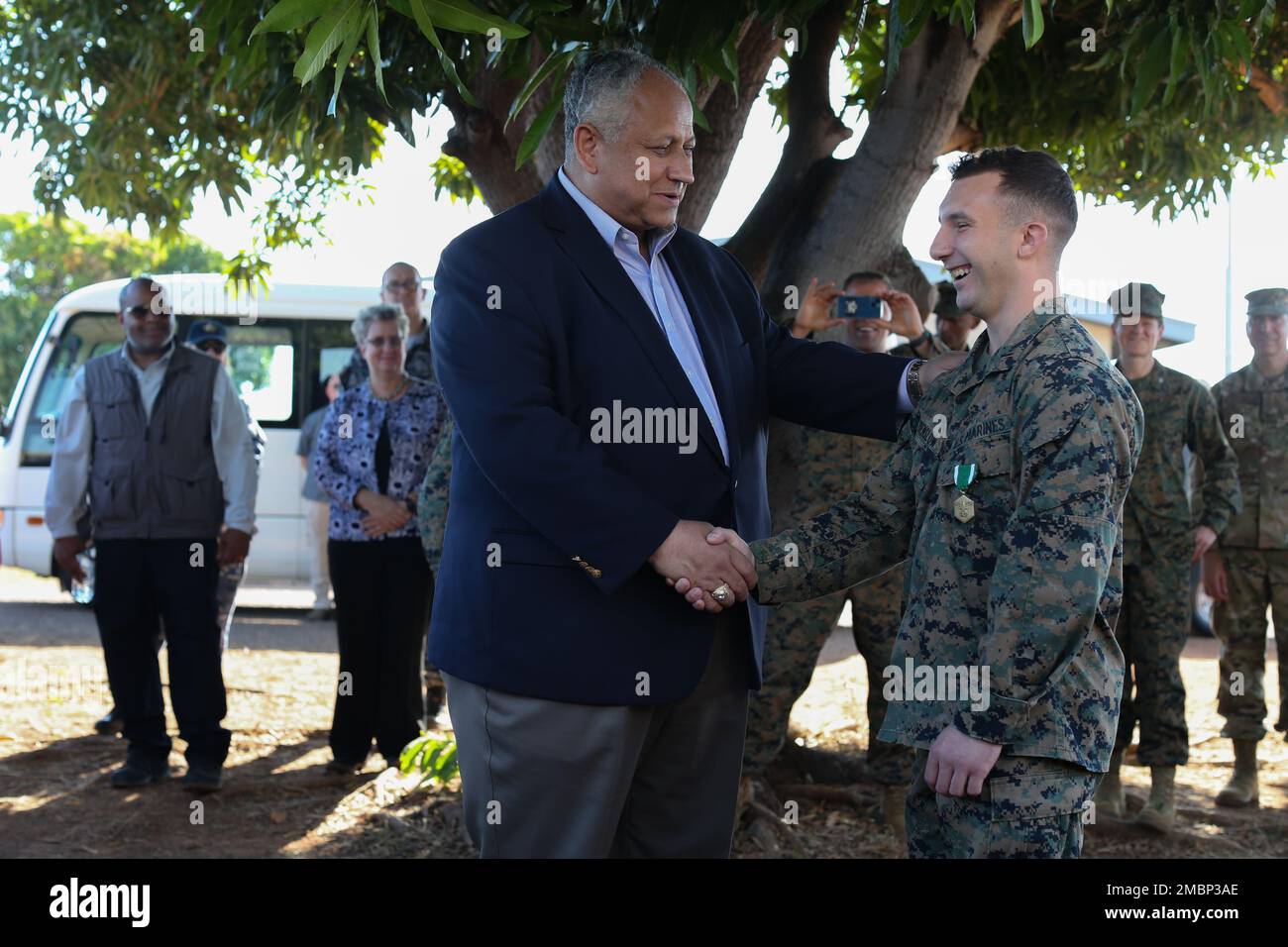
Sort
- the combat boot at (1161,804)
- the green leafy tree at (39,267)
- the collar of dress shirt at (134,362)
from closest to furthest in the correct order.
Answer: the combat boot at (1161,804)
the collar of dress shirt at (134,362)
the green leafy tree at (39,267)

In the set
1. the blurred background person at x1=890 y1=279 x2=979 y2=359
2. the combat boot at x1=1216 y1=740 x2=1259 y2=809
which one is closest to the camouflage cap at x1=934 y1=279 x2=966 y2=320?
the blurred background person at x1=890 y1=279 x2=979 y2=359

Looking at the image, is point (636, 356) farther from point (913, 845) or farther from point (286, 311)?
point (286, 311)

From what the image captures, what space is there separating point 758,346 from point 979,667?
1103mm

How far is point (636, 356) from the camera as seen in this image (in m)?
2.97

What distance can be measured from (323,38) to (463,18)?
25 centimetres

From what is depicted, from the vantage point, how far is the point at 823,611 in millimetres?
5465

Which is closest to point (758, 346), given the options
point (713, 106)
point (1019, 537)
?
point (1019, 537)

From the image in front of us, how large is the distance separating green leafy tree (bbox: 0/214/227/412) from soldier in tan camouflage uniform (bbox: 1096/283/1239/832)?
3540 centimetres

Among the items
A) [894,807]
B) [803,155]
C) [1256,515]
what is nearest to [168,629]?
[894,807]

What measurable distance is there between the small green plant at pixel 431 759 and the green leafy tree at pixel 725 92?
2253 millimetres

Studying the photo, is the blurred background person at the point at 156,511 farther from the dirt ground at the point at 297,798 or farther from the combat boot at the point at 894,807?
the combat boot at the point at 894,807

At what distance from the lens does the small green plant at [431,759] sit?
5.87 metres

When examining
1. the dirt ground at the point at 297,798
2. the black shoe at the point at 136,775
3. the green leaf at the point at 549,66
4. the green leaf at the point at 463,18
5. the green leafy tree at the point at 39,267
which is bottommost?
the dirt ground at the point at 297,798

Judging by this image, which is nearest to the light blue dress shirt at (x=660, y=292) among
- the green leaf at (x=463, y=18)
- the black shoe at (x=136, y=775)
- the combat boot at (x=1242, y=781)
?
the green leaf at (x=463, y=18)
